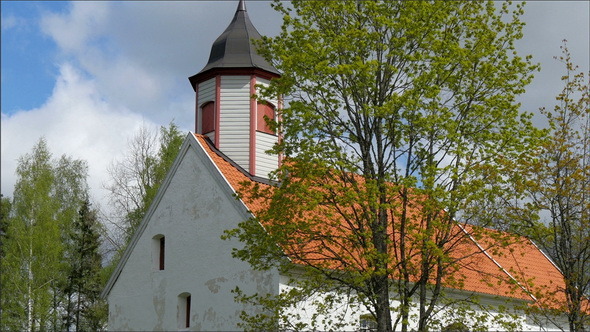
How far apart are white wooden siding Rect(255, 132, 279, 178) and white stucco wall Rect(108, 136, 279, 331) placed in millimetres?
1715

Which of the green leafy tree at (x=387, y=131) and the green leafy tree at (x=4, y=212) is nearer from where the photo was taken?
the green leafy tree at (x=387, y=131)

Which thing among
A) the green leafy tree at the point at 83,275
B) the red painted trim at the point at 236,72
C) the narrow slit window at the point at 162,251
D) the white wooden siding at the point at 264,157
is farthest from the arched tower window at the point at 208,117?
the green leafy tree at the point at 83,275

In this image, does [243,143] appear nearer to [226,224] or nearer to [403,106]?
[226,224]

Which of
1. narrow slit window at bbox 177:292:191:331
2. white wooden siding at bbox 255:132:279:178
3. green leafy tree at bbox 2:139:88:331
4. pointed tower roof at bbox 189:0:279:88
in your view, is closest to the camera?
narrow slit window at bbox 177:292:191:331

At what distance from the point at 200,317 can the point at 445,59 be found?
9374 mm

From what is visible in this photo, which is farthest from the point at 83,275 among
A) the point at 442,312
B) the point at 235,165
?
the point at 442,312

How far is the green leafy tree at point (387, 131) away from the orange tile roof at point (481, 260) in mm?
290

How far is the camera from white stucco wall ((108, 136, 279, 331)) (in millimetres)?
18953

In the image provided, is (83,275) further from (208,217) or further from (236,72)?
(208,217)

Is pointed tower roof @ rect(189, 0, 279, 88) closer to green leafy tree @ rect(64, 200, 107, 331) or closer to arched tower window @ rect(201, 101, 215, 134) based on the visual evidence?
arched tower window @ rect(201, 101, 215, 134)

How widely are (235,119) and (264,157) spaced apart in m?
1.36

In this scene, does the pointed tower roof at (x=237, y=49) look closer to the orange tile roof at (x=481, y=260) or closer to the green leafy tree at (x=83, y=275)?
the orange tile roof at (x=481, y=260)

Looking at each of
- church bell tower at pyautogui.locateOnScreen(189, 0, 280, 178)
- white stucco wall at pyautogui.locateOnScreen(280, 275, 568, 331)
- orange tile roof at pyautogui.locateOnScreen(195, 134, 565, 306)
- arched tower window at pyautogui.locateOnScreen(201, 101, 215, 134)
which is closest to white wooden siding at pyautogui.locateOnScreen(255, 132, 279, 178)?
church bell tower at pyautogui.locateOnScreen(189, 0, 280, 178)

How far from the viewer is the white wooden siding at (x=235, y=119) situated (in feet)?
71.2
